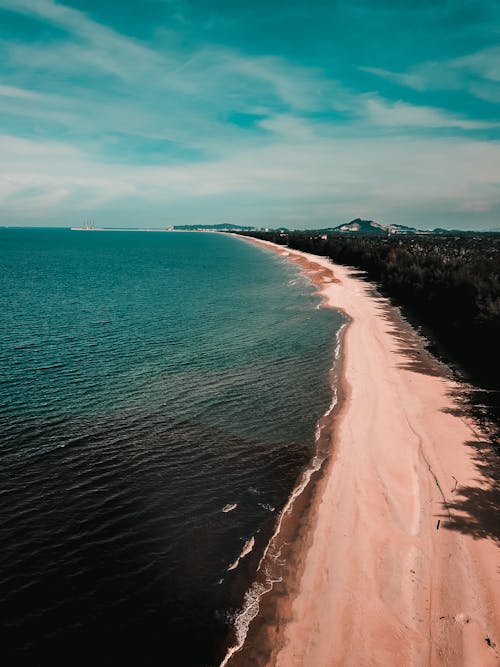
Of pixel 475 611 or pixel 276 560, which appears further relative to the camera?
pixel 276 560

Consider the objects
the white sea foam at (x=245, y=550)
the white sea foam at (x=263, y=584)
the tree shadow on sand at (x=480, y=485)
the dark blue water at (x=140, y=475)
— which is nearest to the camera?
the white sea foam at (x=263, y=584)

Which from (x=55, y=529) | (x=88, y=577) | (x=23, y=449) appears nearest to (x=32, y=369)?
(x=23, y=449)

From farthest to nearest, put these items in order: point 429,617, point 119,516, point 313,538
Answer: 1. point 119,516
2. point 313,538
3. point 429,617

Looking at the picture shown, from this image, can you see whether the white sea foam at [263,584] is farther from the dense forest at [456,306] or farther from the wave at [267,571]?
the dense forest at [456,306]

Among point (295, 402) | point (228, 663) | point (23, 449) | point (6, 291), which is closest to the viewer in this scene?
point (228, 663)

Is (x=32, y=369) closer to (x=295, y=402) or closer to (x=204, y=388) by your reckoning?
(x=204, y=388)

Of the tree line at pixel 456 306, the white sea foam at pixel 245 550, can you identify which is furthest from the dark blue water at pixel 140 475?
the tree line at pixel 456 306

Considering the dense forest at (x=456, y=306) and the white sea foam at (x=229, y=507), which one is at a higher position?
the dense forest at (x=456, y=306)
